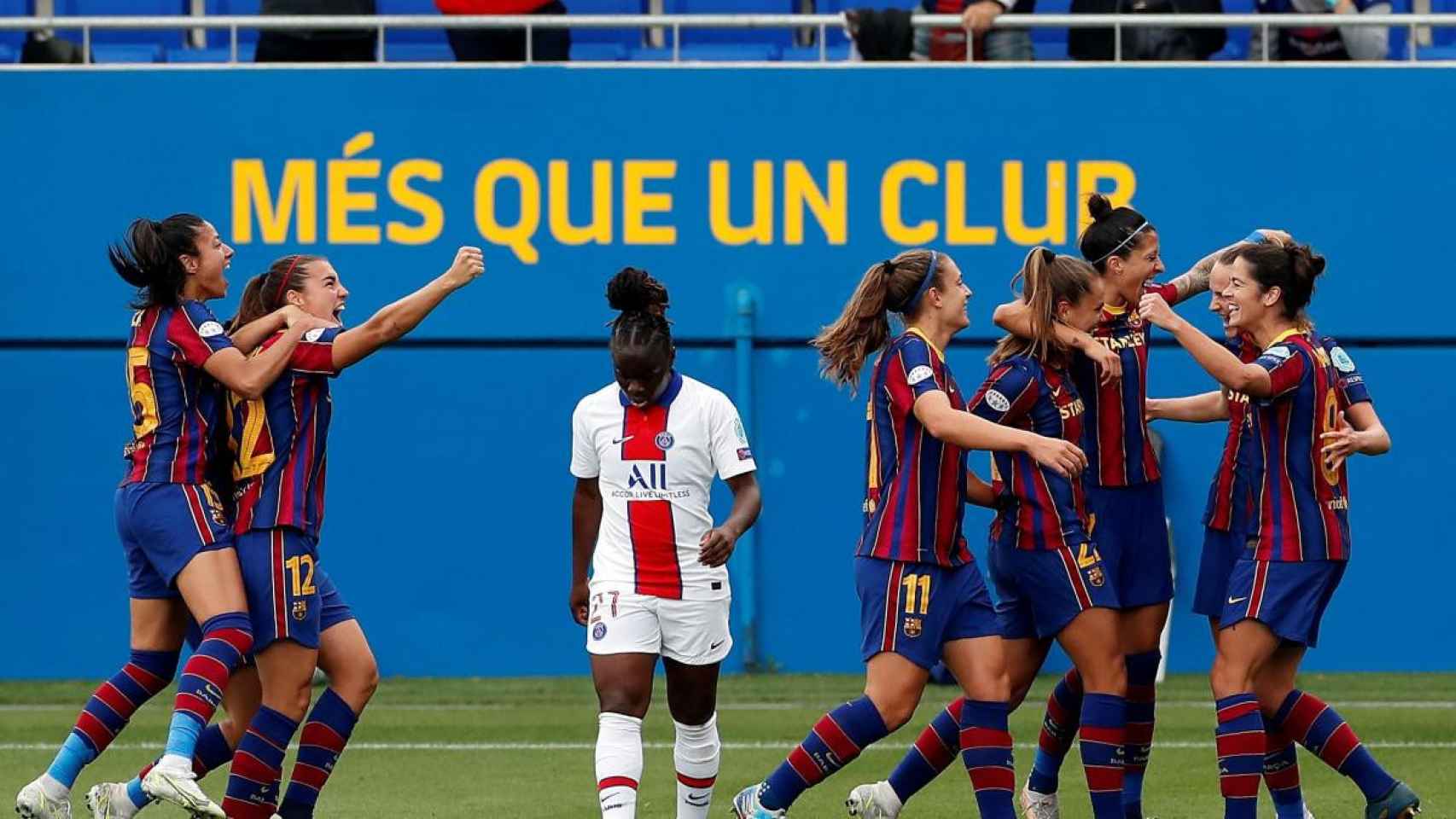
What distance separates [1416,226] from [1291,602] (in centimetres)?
671

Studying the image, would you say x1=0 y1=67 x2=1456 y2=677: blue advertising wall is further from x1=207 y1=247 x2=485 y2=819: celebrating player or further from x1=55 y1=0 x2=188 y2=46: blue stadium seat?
x1=207 y1=247 x2=485 y2=819: celebrating player

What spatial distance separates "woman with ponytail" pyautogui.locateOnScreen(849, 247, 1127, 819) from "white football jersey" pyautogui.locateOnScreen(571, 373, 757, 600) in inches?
35.0

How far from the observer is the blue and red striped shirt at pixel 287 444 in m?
6.93

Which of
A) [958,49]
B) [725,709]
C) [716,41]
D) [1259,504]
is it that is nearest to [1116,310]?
[1259,504]

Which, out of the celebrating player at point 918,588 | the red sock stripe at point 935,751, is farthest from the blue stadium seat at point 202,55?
the red sock stripe at point 935,751

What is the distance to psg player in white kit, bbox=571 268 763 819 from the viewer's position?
662cm

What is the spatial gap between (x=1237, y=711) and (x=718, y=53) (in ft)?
25.3

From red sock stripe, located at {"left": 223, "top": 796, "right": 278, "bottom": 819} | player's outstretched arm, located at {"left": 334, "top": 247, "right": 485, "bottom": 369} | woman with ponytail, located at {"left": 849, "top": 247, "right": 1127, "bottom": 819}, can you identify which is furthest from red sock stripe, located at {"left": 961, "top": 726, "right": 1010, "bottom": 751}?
red sock stripe, located at {"left": 223, "top": 796, "right": 278, "bottom": 819}

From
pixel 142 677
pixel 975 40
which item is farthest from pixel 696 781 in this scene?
pixel 975 40

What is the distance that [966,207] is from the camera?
42.7 feet

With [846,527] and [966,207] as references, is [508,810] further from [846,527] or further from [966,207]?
[966,207]

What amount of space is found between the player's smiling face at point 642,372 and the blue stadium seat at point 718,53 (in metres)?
7.11

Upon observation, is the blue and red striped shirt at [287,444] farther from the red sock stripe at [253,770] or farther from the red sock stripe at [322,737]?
the red sock stripe at [253,770]

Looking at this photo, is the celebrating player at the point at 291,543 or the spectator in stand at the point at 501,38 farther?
the spectator in stand at the point at 501,38
